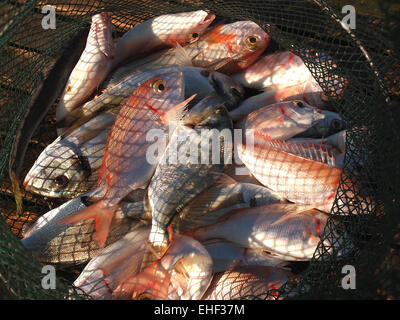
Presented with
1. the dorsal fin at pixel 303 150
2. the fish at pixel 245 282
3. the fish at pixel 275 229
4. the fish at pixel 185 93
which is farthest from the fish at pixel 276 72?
the fish at pixel 245 282

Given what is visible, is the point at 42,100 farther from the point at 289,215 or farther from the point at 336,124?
the point at 336,124

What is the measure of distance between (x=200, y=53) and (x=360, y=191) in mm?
1598

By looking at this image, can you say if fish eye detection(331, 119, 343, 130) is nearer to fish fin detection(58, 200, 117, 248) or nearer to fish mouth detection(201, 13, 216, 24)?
fish mouth detection(201, 13, 216, 24)

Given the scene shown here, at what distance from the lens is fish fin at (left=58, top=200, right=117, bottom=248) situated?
A: 2.30 m

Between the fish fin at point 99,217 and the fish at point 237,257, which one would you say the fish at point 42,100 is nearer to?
the fish fin at point 99,217

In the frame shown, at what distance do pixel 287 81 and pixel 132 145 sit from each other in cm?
124

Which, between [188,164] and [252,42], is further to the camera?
[252,42]

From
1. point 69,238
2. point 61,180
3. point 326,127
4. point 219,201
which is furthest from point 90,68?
point 326,127

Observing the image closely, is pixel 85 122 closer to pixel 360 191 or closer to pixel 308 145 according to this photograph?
pixel 308 145

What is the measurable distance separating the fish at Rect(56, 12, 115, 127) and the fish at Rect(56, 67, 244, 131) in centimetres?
10

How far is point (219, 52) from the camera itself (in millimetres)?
2996

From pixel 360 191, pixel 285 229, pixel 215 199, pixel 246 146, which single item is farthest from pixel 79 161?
pixel 360 191

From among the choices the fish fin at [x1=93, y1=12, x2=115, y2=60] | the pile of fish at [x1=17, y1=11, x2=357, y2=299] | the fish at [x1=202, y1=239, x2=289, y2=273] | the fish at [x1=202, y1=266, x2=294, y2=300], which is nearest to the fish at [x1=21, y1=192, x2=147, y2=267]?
the pile of fish at [x1=17, y1=11, x2=357, y2=299]
